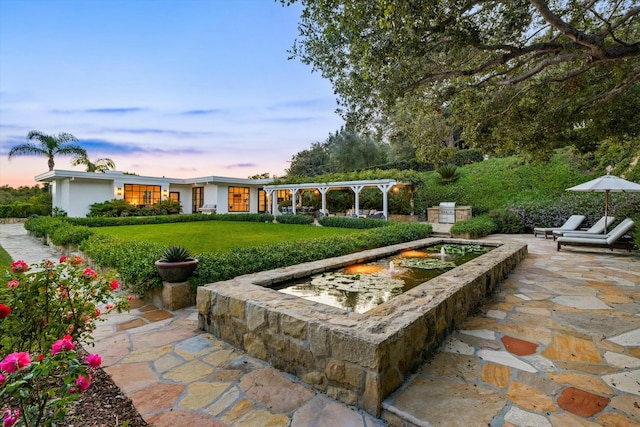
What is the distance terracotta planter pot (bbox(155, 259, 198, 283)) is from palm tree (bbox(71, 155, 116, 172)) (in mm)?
20957

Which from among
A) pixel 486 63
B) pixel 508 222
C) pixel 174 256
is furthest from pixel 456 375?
pixel 508 222

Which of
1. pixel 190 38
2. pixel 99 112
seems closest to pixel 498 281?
pixel 190 38

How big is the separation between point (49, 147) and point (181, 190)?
7606mm

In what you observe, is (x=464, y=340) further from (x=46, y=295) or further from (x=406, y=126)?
(x=406, y=126)

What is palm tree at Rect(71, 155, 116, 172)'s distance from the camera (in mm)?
19484

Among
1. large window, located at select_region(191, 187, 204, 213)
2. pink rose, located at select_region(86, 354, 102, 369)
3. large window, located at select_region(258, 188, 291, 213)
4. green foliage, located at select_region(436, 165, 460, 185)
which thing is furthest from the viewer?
large window, located at select_region(258, 188, 291, 213)

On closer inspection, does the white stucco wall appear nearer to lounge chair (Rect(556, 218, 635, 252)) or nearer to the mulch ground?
the mulch ground

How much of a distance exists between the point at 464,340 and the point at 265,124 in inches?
679

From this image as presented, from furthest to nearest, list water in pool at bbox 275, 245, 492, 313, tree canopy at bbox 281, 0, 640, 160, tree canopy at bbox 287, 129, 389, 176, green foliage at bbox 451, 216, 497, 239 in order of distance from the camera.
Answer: tree canopy at bbox 287, 129, 389, 176, green foliage at bbox 451, 216, 497, 239, tree canopy at bbox 281, 0, 640, 160, water in pool at bbox 275, 245, 492, 313

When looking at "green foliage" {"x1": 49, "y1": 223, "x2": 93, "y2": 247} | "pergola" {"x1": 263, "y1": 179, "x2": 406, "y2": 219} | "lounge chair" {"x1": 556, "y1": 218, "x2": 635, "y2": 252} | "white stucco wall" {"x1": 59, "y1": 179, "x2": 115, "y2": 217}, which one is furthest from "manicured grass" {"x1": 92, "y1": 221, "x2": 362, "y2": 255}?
"white stucco wall" {"x1": 59, "y1": 179, "x2": 115, "y2": 217}

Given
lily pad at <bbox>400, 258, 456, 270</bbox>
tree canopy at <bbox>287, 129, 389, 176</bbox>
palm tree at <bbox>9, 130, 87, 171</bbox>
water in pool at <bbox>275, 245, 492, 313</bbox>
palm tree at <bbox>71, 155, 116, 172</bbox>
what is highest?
tree canopy at <bbox>287, 129, 389, 176</bbox>

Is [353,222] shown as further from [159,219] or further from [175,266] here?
[159,219]

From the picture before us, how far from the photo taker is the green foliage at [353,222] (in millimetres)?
12547

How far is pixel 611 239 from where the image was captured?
673cm
